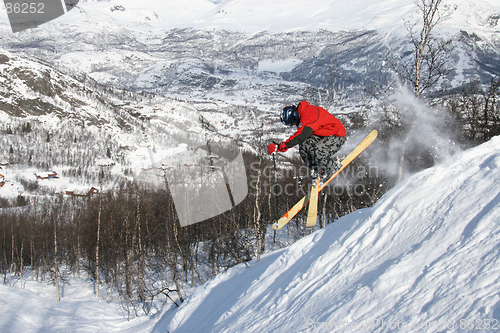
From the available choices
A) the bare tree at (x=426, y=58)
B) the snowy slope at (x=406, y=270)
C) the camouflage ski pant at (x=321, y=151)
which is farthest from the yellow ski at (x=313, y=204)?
the bare tree at (x=426, y=58)

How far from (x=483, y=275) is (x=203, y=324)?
5.93 metres

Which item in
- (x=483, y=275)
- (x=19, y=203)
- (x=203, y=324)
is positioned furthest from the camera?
(x=19, y=203)

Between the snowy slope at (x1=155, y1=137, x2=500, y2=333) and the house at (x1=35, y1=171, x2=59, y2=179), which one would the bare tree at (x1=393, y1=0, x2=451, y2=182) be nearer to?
the snowy slope at (x1=155, y1=137, x2=500, y2=333)

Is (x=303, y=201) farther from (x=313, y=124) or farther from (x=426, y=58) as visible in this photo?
(x=426, y=58)

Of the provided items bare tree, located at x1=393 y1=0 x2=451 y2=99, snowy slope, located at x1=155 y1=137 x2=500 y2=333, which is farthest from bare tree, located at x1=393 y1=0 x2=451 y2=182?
snowy slope, located at x1=155 y1=137 x2=500 y2=333

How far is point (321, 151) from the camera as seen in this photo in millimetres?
7906

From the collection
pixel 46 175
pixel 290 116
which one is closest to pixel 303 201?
pixel 290 116

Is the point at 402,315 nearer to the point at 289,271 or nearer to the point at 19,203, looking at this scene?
the point at 289,271

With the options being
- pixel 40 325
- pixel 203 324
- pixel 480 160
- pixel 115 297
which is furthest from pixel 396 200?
pixel 115 297

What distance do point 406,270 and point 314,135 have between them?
14.3 feet

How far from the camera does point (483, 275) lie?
3.19 m

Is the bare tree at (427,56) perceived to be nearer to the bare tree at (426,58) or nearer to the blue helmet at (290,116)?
the bare tree at (426,58)

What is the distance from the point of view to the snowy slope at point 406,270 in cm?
321

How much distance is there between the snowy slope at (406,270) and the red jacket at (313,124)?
6.67 feet
